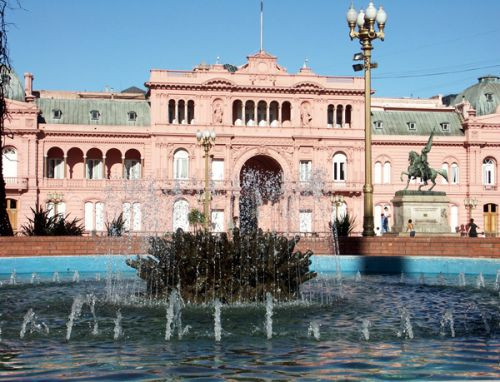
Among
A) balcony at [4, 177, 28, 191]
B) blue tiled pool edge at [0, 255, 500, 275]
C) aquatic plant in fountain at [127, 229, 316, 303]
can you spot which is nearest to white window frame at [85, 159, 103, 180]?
balcony at [4, 177, 28, 191]

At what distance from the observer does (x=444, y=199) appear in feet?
98.0

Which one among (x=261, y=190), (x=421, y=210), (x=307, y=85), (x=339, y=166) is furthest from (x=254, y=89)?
(x=421, y=210)

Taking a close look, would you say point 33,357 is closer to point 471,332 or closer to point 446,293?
point 471,332

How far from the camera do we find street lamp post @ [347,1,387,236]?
24.2 m

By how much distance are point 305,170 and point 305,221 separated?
399 cm

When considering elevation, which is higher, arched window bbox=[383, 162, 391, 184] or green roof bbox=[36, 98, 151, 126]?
green roof bbox=[36, 98, 151, 126]

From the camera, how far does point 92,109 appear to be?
58281 mm

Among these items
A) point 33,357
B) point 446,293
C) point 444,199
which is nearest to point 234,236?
point 446,293

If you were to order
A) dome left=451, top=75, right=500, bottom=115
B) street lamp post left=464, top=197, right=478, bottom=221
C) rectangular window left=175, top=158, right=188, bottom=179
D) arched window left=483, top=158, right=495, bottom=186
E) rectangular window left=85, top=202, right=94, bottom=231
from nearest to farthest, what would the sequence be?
rectangular window left=85, top=202, right=94, bottom=231 → rectangular window left=175, top=158, right=188, bottom=179 → street lamp post left=464, top=197, right=478, bottom=221 → arched window left=483, top=158, right=495, bottom=186 → dome left=451, top=75, right=500, bottom=115

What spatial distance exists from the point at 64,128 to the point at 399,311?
46.8 metres

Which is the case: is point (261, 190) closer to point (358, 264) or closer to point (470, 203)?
point (470, 203)

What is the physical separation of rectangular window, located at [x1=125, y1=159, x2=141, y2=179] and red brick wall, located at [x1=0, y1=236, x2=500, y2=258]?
109 feet

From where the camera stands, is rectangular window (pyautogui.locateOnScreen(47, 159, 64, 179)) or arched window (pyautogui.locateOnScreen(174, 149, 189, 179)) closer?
arched window (pyautogui.locateOnScreen(174, 149, 189, 179))

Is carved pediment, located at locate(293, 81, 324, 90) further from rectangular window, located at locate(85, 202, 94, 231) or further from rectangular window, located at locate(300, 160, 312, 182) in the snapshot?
rectangular window, located at locate(85, 202, 94, 231)
